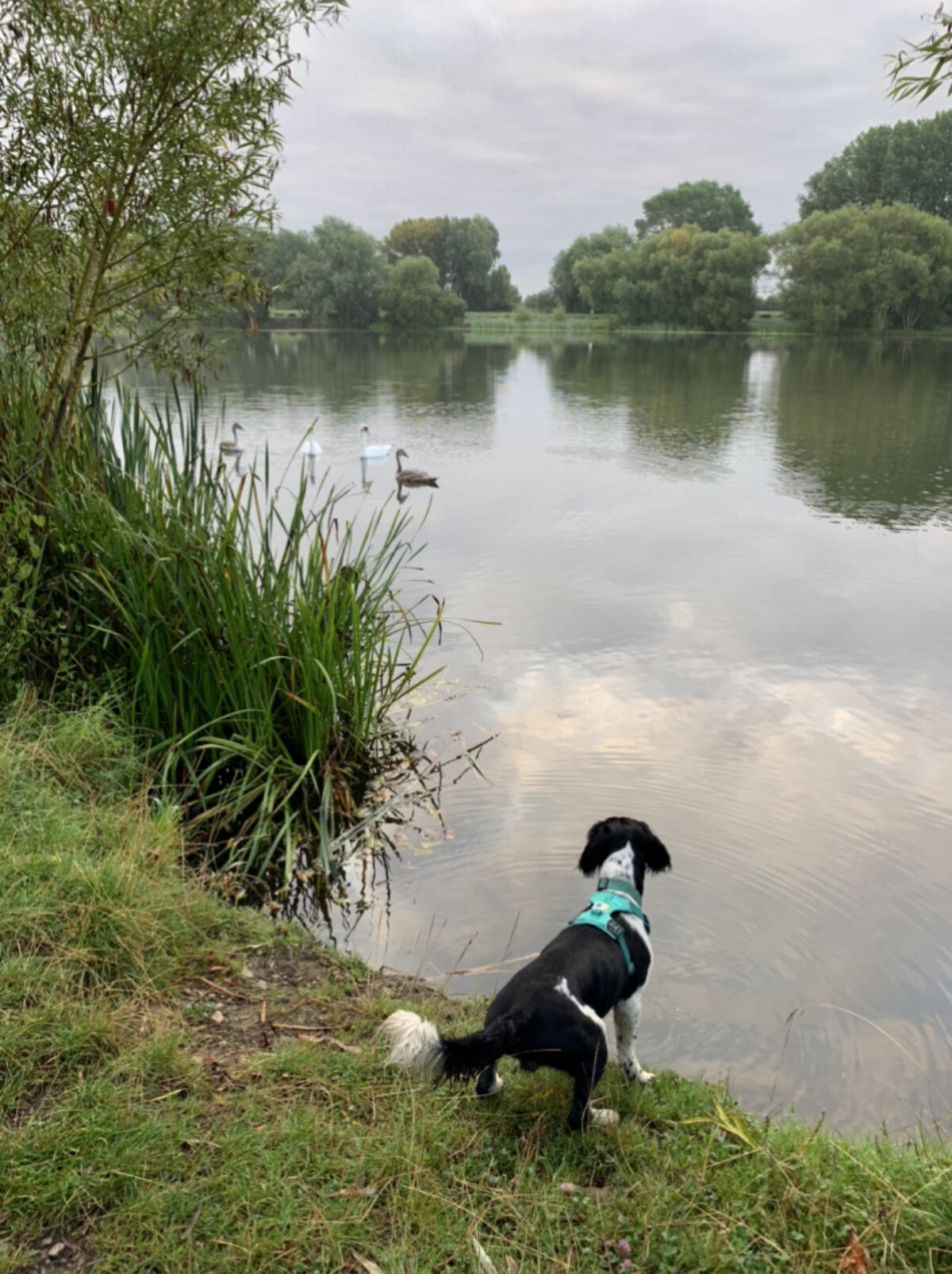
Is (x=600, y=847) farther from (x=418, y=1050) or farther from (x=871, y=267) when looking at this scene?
(x=871, y=267)

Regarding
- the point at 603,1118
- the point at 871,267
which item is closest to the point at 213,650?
the point at 603,1118

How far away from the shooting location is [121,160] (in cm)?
404

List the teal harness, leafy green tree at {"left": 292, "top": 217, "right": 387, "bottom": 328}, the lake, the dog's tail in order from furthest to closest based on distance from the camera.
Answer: leafy green tree at {"left": 292, "top": 217, "right": 387, "bottom": 328} → the lake → the teal harness → the dog's tail

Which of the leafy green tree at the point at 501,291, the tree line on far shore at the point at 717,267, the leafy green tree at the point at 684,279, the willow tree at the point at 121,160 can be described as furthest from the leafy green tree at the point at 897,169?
the willow tree at the point at 121,160

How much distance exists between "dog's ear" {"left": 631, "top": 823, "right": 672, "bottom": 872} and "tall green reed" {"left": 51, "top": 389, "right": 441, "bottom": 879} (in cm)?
154

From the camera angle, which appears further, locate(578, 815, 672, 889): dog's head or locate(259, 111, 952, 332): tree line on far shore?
locate(259, 111, 952, 332): tree line on far shore

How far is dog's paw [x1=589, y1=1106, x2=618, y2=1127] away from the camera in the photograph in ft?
8.33

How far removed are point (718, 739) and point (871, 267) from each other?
165 ft

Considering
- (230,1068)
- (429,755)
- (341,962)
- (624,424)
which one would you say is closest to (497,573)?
(429,755)

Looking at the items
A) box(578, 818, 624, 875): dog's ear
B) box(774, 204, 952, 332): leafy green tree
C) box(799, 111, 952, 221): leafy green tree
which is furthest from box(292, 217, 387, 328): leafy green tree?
box(578, 818, 624, 875): dog's ear

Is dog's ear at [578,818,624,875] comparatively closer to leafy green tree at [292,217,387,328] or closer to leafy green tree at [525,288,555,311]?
leafy green tree at [292,217,387,328]

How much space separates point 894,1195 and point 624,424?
59.0 ft

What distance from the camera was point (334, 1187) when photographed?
6.83 feet

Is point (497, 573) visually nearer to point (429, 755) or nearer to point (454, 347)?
point (429, 755)
